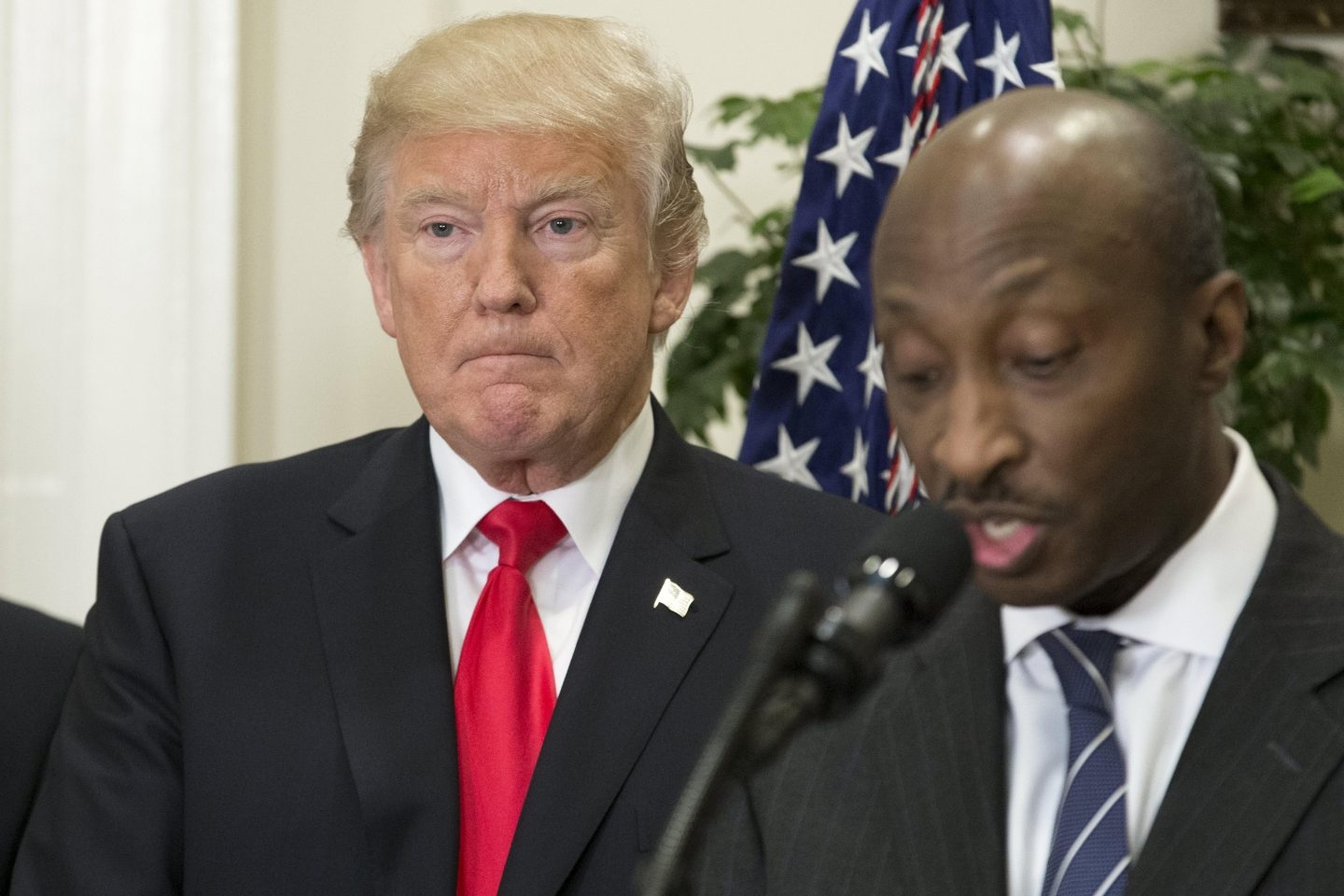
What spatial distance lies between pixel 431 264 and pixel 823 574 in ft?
1.81

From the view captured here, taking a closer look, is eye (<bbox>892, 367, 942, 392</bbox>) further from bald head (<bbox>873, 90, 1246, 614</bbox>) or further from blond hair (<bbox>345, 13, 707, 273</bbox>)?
blond hair (<bbox>345, 13, 707, 273</bbox>)

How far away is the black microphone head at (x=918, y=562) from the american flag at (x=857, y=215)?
1714 mm

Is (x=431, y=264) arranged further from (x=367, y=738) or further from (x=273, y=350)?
(x=273, y=350)

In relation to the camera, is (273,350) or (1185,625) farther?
(273,350)

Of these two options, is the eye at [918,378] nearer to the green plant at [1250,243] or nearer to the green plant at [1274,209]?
the green plant at [1250,243]

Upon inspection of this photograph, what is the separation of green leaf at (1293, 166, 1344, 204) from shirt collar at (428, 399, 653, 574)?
176 centimetres

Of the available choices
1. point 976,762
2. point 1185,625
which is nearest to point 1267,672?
point 1185,625

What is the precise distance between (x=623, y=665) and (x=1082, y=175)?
0.91m

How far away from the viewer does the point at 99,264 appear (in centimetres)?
304

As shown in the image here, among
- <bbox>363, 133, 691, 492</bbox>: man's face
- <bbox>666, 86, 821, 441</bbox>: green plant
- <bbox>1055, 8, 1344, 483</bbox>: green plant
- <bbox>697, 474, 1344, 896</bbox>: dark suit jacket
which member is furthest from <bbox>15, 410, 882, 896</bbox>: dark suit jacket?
<bbox>1055, 8, 1344, 483</bbox>: green plant

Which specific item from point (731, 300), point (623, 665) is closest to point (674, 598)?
point (623, 665)

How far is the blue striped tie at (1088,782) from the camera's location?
1.13m

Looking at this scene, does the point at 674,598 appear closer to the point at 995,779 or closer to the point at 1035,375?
the point at 995,779

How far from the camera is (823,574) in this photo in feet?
6.40
